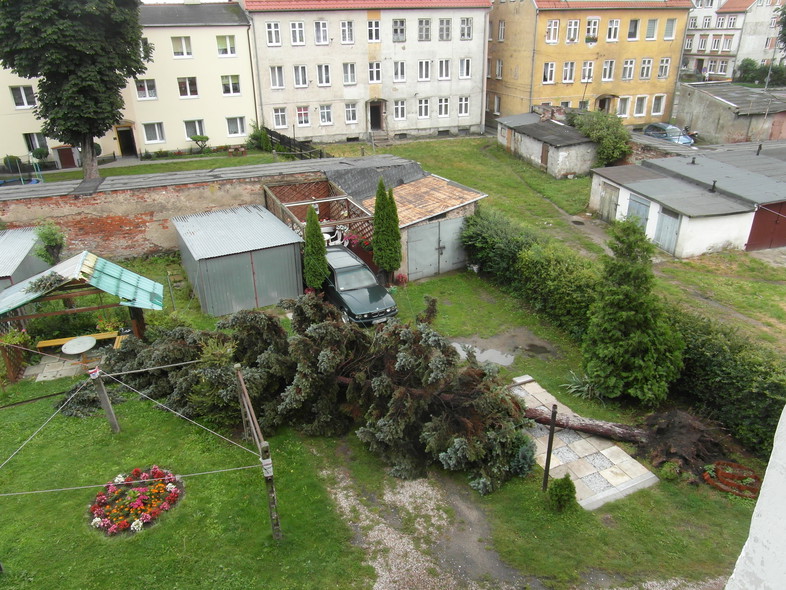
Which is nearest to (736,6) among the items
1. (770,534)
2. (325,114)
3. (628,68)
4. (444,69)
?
(628,68)

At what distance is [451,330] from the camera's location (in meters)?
16.2

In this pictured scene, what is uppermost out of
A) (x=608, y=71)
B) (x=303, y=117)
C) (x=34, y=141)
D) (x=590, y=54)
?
(x=590, y=54)

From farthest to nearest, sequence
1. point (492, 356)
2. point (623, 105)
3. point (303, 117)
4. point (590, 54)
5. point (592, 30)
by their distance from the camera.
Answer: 1. point (623, 105)
2. point (590, 54)
3. point (592, 30)
4. point (303, 117)
5. point (492, 356)

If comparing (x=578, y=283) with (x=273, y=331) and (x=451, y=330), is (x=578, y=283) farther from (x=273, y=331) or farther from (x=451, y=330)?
(x=273, y=331)

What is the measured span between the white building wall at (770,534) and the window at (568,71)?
3897 cm

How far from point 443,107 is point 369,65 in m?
5.84

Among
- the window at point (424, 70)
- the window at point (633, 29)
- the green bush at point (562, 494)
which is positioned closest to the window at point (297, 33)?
the window at point (424, 70)

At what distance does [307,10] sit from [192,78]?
7891 millimetres

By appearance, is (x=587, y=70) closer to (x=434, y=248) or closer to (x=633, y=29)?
(x=633, y=29)

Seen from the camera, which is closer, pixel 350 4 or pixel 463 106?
pixel 350 4

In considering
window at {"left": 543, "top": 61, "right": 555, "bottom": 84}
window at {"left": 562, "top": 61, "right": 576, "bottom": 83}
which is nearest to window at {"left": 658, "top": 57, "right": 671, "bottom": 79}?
window at {"left": 562, "top": 61, "right": 576, "bottom": 83}

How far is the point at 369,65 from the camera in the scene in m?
36.3

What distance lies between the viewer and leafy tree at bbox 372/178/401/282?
57.2 feet

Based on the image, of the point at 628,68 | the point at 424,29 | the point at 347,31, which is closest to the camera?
the point at 347,31
